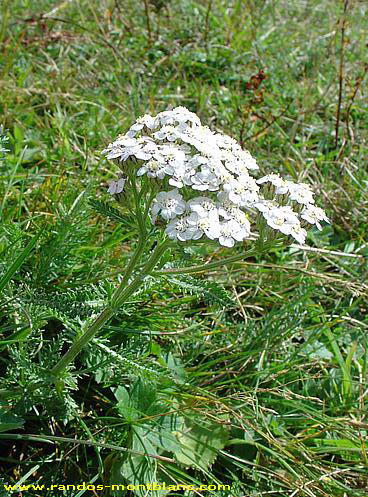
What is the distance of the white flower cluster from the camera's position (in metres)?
1.45

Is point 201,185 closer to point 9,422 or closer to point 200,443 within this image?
point 9,422

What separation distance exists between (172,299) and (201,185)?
86 centimetres

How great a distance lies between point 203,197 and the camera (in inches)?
59.4

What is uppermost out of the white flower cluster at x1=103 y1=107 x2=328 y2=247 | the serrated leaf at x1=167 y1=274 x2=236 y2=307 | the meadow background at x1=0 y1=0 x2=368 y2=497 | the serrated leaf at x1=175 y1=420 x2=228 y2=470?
the white flower cluster at x1=103 y1=107 x2=328 y2=247

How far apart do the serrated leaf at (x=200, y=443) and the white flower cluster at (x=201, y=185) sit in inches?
30.8

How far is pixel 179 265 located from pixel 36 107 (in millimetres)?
1753

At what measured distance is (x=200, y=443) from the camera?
1924 millimetres

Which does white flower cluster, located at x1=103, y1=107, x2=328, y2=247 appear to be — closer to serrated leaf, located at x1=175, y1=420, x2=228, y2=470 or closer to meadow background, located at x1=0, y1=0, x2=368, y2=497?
meadow background, located at x1=0, y1=0, x2=368, y2=497

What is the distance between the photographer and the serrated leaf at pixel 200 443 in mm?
1884

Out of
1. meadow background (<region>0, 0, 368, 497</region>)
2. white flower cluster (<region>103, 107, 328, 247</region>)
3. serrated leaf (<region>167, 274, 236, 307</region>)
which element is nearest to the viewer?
white flower cluster (<region>103, 107, 328, 247</region>)

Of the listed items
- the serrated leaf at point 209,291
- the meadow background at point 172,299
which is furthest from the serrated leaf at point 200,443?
the serrated leaf at point 209,291

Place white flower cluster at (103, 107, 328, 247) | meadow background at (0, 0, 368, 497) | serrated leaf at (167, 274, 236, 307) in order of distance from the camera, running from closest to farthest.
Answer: white flower cluster at (103, 107, 328, 247) → serrated leaf at (167, 274, 236, 307) → meadow background at (0, 0, 368, 497)

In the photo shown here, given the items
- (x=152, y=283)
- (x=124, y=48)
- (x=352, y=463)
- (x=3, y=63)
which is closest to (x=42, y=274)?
(x=152, y=283)

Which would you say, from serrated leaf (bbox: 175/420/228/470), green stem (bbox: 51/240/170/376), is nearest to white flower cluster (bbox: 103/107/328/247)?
green stem (bbox: 51/240/170/376)
